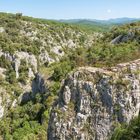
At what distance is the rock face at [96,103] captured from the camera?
129 ft

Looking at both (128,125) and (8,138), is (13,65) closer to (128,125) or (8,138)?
(8,138)

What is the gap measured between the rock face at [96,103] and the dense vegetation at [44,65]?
117 inches

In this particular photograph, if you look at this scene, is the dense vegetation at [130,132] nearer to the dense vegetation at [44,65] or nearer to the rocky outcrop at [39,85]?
the dense vegetation at [44,65]

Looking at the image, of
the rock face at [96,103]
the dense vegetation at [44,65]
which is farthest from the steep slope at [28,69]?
the rock face at [96,103]

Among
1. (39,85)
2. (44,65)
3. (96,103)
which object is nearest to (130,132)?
(96,103)

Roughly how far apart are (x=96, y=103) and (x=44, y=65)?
9920 centimetres

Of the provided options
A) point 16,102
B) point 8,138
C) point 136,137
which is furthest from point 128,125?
point 16,102

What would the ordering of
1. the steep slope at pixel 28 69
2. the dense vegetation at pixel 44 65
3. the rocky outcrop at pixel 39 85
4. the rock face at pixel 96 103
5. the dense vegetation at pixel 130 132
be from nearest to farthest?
the dense vegetation at pixel 130 132 < the rock face at pixel 96 103 < the dense vegetation at pixel 44 65 < the steep slope at pixel 28 69 < the rocky outcrop at pixel 39 85

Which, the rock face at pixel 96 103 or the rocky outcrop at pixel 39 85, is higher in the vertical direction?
the rock face at pixel 96 103

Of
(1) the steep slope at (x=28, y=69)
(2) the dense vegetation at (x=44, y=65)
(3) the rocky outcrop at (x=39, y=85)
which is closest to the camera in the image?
(2) the dense vegetation at (x=44, y=65)

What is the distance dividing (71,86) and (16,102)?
2742 inches

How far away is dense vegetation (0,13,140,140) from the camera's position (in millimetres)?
50334

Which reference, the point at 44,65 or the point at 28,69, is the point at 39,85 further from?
the point at 44,65

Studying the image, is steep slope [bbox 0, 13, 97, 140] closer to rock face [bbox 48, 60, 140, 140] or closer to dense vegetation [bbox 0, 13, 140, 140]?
dense vegetation [bbox 0, 13, 140, 140]
